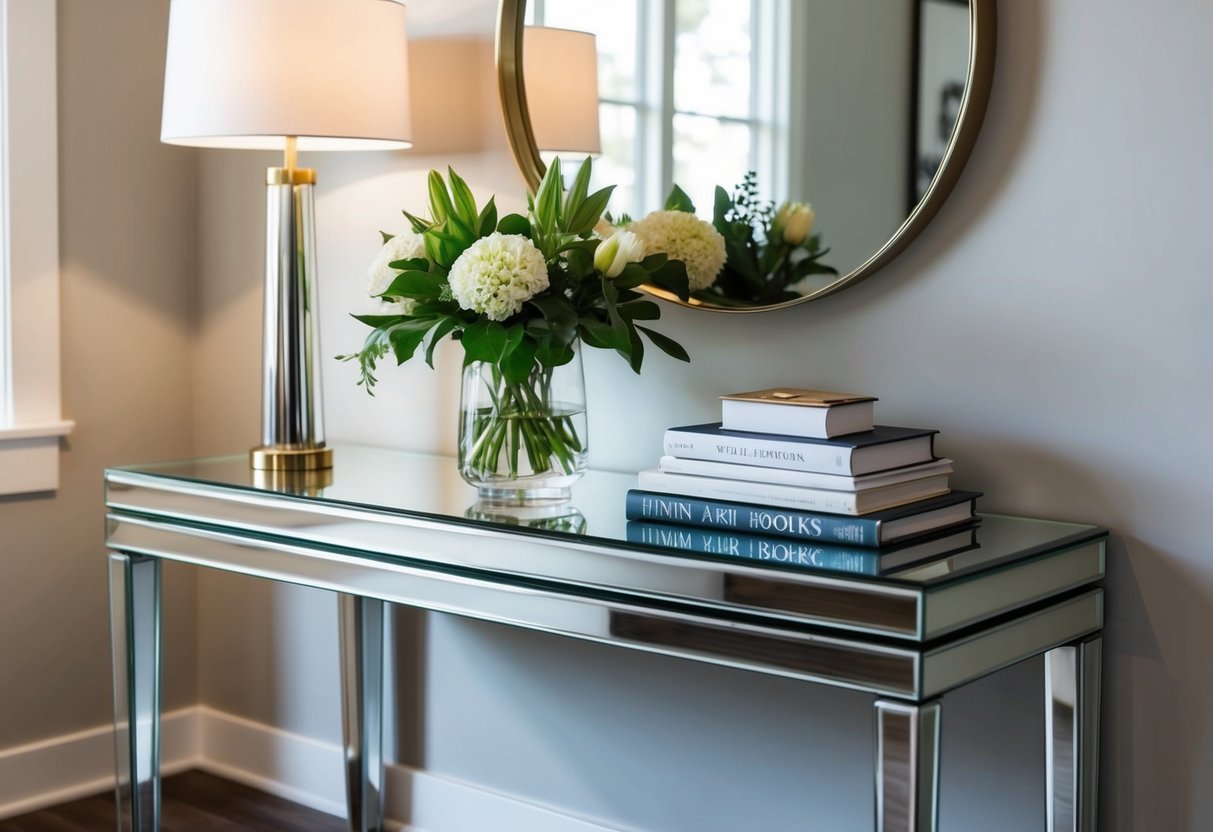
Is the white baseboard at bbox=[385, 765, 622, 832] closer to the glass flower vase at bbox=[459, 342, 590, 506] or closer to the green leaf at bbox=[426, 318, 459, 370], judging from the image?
the glass flower vase at bbox=[459, 342, 590, 506]

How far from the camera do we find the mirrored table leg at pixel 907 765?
4.33 feet

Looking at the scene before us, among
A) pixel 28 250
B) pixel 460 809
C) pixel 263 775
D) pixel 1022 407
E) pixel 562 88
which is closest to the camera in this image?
pixel 1022 407

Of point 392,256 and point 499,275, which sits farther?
point 392,256

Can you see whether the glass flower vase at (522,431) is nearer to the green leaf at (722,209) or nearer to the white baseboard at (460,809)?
the green leaf at (722,209)

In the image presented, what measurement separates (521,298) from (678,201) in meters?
0.42

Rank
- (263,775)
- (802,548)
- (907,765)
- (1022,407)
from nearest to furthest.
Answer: (907,765)
(802,548)
(1022,407)
(263,775)

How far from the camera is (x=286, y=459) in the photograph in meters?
2.17

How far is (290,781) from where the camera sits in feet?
8.79

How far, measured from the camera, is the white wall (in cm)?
160

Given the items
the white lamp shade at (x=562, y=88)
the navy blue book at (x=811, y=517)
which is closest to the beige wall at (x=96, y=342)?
the white lamp shade at (x=562, y=88)

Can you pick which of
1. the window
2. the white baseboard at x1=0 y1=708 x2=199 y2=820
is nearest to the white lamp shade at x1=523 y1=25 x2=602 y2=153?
the window

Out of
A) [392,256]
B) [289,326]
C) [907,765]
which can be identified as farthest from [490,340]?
[907,765]

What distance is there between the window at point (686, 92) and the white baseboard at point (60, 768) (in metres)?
1.59

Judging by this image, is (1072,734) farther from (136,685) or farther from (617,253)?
(136,685)
